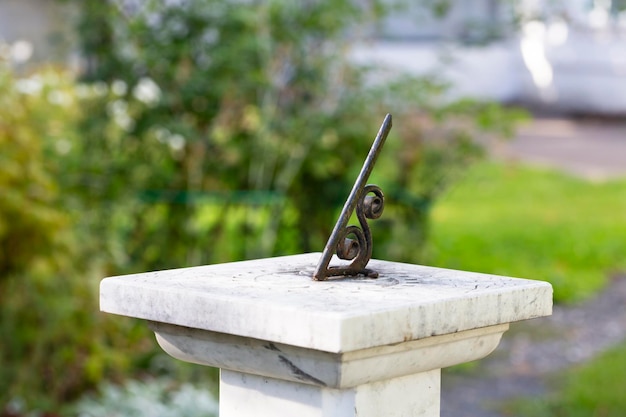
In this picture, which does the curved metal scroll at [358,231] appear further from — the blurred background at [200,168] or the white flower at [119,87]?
the white flower at [119,87]

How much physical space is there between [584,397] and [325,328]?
4.08 metres

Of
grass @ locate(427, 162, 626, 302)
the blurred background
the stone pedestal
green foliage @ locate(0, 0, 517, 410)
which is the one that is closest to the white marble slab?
the stone pedestal

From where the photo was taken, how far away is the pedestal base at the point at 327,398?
184 centimetres

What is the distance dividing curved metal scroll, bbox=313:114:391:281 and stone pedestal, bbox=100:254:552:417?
1.2 inches

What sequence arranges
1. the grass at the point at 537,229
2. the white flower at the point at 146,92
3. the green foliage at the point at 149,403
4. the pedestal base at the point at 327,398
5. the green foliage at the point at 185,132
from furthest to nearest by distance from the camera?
the grass at the point at 537,229 → the white flower at the point at 146,92 → the green foliage at the point at 185,132 → the green foliage at the point at 149,403 → the pedestal base at the point at 327,398

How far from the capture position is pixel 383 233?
19.6ft

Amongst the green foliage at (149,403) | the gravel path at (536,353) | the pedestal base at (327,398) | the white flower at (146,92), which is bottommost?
the gravel path at (536,353)

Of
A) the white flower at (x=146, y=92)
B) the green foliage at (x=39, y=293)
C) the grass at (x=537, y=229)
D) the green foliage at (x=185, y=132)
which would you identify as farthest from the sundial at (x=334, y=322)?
the grass at (x=537, y=229)

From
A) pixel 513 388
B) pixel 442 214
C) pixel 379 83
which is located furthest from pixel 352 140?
pixel 442 214

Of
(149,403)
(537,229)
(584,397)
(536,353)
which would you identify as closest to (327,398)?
(149,403)

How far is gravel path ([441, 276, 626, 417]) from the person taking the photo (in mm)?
5641

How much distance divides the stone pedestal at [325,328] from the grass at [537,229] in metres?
4.15

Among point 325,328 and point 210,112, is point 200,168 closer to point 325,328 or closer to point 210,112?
point 210,112

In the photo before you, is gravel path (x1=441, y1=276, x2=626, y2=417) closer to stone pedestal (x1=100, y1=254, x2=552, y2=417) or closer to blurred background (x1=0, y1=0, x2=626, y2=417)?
blurred background (x1=0, y1=0, x2=626, y2=417)
